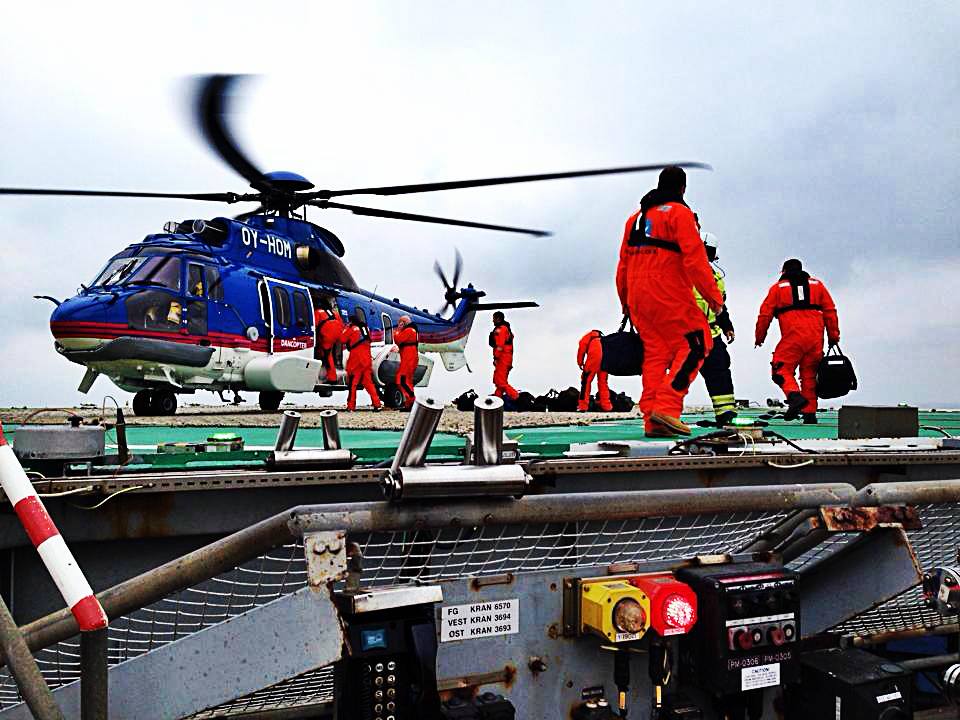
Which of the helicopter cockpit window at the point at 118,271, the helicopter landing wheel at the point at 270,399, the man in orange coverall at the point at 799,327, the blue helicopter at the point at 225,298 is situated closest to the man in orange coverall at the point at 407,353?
the blue helicopter at the point at 225,298

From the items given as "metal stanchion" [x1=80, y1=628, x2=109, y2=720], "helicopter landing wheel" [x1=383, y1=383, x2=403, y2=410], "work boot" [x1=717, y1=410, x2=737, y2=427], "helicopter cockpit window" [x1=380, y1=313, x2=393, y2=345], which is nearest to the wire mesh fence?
"metal stanchion" [x1=80, y1=628, x2=109, y2=720]

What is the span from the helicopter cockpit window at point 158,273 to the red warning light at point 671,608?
9327 millimetres

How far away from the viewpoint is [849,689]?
7.61 feet

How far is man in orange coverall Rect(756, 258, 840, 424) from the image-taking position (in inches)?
299

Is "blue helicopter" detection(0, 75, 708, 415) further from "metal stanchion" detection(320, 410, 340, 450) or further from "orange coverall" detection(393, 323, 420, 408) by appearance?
"metal stanchion" detection(320, 410, 340, 450)

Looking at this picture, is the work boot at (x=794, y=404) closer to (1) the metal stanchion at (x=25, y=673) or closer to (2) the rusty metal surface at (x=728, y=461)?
(2) the rusty metal surface at (x=728, y=461)

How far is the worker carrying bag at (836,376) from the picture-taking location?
7.12 metres

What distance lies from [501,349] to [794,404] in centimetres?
622

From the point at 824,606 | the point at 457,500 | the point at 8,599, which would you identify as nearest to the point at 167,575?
the point at 457,500

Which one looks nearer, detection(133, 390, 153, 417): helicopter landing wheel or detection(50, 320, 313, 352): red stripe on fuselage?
detection(50, 320, 313, 352): red stripe on fuselage

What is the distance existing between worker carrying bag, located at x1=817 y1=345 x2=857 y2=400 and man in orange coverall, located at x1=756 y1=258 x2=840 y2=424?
0.36 meters

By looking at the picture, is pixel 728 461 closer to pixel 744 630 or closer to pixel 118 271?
pixel 744 630

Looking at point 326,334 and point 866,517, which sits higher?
point 326,334

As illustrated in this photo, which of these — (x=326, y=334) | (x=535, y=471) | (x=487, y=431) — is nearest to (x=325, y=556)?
(x=487, y=431)
